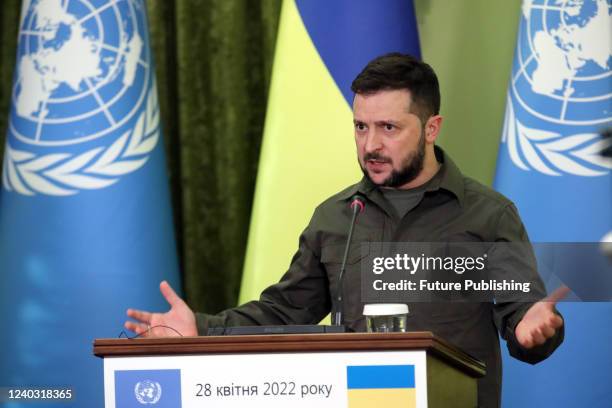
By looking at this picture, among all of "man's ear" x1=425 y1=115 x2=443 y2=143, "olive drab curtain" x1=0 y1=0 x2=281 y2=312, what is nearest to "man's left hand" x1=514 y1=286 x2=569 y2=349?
"man's ear" x1=425 y1=115 x2=443 y2=143

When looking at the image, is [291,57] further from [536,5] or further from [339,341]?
[339,341]

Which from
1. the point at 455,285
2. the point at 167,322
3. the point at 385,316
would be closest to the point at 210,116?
the point at 167,322

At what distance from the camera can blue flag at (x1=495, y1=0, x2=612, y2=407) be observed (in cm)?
332

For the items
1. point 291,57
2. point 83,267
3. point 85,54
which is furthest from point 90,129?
point 291,57

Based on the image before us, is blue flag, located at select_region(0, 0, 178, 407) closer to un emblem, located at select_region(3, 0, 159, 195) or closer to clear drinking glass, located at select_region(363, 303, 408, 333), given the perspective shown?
un emblem, located at select_region(3, 0, 159, 195)

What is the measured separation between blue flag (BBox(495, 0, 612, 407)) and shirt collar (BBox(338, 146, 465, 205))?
23.3 inches

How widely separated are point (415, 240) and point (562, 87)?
99cm

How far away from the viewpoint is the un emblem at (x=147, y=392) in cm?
188

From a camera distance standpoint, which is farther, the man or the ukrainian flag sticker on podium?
the man

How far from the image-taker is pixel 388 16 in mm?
3736

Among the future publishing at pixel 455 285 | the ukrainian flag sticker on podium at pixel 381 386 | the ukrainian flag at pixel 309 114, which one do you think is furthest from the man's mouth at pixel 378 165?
the ukrainian flag sticker on podium at pixel 381 386

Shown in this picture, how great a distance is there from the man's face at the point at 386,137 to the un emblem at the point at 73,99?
3.75 feet

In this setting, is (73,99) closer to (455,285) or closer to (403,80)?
(403,80)

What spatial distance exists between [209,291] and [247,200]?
47 centimetres
